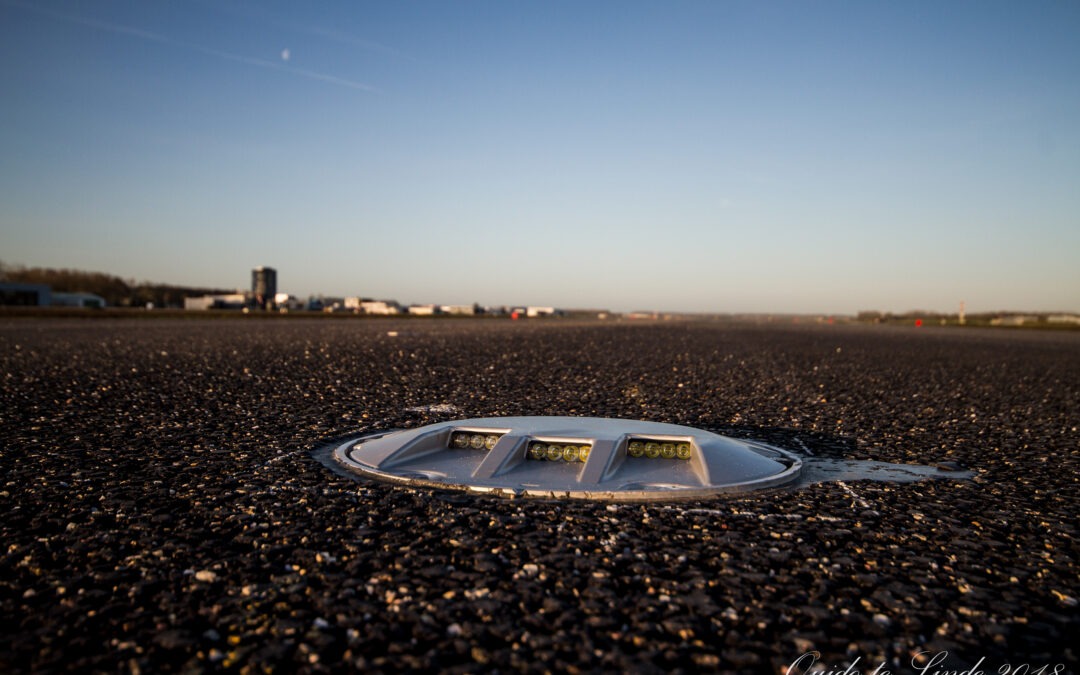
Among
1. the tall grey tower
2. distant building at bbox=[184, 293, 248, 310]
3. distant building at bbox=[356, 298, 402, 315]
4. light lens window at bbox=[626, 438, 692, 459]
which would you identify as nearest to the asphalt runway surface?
light lens window at bbox=[626, 438, 692, 459]

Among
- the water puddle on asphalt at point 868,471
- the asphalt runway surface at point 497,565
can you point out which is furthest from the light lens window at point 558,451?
the water puddle on asphalt at point 868,471

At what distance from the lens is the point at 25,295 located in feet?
312

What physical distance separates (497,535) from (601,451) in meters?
1.41

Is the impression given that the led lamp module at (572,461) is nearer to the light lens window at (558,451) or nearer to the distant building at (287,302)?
the light lens window at (558,451)

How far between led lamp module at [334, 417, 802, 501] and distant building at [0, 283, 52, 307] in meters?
114

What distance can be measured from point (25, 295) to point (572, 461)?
119533 mm

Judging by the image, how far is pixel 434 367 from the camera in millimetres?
14477

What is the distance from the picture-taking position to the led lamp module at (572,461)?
4586 millimetres

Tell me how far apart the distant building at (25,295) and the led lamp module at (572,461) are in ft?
373

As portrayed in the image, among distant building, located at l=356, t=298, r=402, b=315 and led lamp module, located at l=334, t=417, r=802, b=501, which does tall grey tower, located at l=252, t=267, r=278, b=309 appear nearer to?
distant building, located at l=356, t=298, r=402, b=315

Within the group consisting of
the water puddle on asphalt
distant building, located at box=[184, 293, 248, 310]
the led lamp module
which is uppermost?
distant building, located at box=[184, 293, 248, 310]

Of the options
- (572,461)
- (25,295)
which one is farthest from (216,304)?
(572,461)

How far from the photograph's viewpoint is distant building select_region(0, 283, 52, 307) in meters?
92.1

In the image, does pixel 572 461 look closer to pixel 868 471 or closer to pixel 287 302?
pixel 868 471
